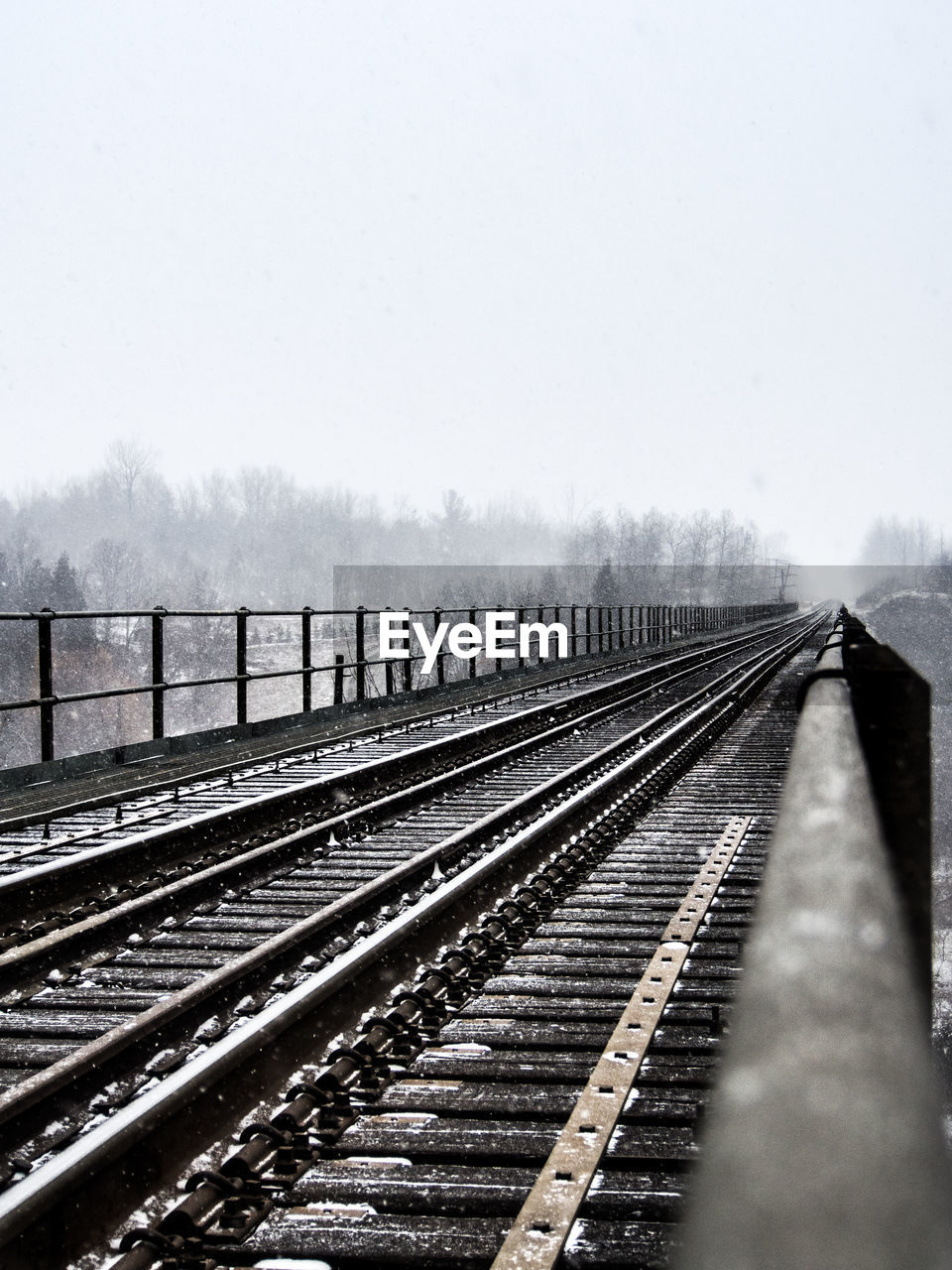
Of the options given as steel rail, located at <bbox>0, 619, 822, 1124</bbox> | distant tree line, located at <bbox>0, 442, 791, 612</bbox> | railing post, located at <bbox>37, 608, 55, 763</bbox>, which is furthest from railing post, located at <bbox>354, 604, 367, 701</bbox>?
distant tree line, located at <bbox>0, 442, 791, 612</bbox>

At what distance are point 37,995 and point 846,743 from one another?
3595mm

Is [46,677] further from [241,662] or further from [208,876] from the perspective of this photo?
[208,876]

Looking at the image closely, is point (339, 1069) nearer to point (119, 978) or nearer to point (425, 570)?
point (119, 978)

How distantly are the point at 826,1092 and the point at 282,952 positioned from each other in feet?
14.5

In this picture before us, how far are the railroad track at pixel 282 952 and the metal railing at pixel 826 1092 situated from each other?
162 cm

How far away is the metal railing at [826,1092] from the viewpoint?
1212mm

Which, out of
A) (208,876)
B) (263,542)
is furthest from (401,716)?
(263,542)

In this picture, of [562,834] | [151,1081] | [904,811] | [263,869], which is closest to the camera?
[904,811]

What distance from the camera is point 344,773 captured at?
11094mm

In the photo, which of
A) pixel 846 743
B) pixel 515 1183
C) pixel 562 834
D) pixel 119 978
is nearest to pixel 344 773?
pixel 562 834

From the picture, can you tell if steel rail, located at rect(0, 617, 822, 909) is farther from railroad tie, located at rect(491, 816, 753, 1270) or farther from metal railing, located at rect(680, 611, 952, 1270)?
metal railing, located at rect(680, 611, 952, 1270)

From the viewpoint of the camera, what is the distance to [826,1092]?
4.51 feet

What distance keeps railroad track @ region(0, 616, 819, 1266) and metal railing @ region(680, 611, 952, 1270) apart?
162 cm

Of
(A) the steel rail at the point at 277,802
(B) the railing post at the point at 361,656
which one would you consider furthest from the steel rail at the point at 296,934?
(B) the railing post at the point at 361,656
